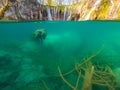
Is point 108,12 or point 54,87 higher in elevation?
point 54,87

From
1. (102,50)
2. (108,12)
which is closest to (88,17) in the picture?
(108,12)

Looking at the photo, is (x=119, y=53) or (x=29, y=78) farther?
(x=119, y=53)

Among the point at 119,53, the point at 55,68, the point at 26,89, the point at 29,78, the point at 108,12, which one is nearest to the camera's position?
the point at 26,89

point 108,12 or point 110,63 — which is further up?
point 110,63

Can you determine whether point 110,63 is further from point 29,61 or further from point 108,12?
point 108,12

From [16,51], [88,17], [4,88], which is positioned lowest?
[88,17]

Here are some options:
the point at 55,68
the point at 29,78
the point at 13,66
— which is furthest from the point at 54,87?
the point at 13,66

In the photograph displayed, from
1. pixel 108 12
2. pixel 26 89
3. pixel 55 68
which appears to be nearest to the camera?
pixel 26 89

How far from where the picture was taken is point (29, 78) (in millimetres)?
14141

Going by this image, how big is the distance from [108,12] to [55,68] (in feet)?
580

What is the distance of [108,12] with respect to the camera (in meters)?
186

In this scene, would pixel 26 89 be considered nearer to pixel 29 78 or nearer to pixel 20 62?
pixel 29 78

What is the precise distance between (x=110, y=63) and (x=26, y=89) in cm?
807

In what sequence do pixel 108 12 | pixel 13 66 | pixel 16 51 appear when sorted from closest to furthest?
pixel 13 66 < pixel 16 51 < pixel 108 12
